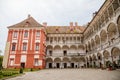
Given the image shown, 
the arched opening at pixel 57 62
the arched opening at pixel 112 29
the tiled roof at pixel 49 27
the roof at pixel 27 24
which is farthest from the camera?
the arched opening at pixel 57 62

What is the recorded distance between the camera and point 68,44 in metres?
31.7

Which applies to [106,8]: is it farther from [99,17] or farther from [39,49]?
[39,49]

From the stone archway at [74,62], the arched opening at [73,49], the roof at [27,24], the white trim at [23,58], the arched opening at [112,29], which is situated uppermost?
the roof at [27,24]

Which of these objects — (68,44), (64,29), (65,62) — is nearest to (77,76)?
(65,62)

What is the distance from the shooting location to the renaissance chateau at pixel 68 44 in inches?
674

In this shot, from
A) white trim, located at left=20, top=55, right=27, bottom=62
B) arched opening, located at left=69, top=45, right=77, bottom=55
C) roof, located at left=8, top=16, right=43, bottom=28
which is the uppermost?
roof, located at left=8, top=16, right=43, bottom=28

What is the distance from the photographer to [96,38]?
75.8 feet

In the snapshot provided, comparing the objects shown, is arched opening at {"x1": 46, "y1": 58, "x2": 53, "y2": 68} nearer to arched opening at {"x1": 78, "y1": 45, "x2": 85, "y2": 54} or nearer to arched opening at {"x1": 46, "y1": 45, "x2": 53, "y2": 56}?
arched opening at {"x1": 46, "y1": 45, "x2": 53, "y2": 56}

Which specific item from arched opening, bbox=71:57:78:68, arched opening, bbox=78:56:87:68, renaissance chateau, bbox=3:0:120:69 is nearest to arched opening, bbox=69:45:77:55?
renaissance chateau, bbox=3:0:120:69

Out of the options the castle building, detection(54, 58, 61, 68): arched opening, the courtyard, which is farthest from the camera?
detection(54, 58, 61, 68): arched opening

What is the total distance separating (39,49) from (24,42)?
4.07 meters

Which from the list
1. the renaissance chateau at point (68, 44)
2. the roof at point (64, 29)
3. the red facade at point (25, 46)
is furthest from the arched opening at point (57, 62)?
the roof at point (64, 29)

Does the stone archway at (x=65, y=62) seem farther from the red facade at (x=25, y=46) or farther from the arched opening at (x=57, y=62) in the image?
the red facade at (x=25, y=46)

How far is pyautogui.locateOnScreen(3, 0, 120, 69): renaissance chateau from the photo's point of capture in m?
17.1
